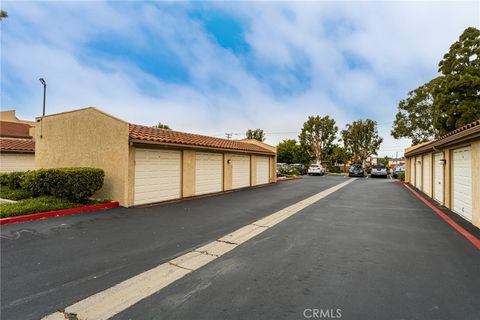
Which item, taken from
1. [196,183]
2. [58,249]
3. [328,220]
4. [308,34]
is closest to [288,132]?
[308,34]

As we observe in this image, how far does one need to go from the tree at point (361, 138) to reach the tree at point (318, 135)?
3489 mm

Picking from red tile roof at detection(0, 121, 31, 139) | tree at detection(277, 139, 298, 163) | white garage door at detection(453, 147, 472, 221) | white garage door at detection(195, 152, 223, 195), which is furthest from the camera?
tree at detection(277, 139, 298, 163)

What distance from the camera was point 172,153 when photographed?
35.9ft

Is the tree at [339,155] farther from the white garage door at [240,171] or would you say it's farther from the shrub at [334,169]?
the white garage door at [240,171]

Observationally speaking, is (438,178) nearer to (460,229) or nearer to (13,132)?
(460,229)

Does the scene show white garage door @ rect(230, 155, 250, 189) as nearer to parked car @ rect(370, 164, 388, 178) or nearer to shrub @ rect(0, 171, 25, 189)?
shrub @ rect(0, 171, 25, 189)

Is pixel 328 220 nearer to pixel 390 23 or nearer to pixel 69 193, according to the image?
pixel 69 193

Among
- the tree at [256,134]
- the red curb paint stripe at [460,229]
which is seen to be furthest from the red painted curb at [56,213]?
the tree at [256,134]

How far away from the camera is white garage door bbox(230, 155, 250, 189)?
15.5 m

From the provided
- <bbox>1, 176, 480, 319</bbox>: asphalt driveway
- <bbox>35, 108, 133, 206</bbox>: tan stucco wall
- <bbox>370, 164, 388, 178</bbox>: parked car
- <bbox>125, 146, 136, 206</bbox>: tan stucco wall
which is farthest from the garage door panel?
<bbox>370, 164, 388, 178</bbox>: parked car

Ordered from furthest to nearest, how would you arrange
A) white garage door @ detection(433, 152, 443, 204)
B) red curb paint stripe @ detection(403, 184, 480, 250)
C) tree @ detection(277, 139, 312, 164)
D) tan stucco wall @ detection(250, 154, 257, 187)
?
tree @ detection(277, 139, 312, 164) < tan stucco wall @ detection(250, 154, 257, 187) < white garage door @ detection(433, 152, 443, 204) < red curb paint stripe @ detection(403, 184, 480, 250)

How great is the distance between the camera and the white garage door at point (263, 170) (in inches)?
733

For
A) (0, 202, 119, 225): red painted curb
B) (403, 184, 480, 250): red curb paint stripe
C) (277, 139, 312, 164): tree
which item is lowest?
(403, 184, 480, 250): red curb paint stripe

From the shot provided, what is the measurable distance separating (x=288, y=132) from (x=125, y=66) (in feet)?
118
